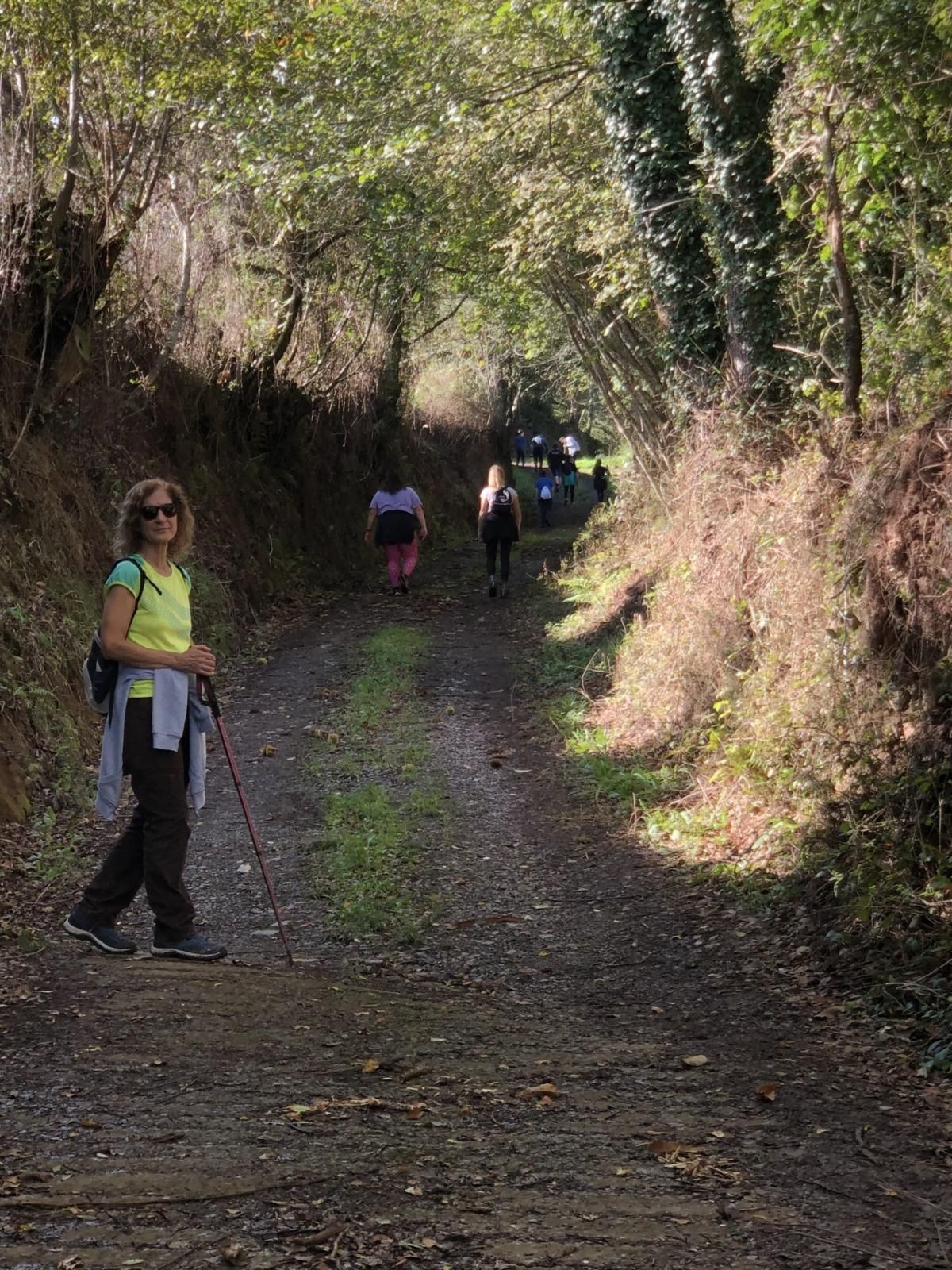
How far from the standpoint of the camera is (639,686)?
1125 centimetres

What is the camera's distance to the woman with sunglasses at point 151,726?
564 cm

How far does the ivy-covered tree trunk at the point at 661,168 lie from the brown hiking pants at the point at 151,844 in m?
8.14

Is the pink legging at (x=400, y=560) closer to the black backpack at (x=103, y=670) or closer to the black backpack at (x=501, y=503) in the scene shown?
the black backpack at (x=501, y=503)

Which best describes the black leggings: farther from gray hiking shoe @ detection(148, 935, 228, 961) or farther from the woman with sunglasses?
gray hiking shoe @ detection(148, 935, 228, 961)

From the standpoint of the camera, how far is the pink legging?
20562 millimetres

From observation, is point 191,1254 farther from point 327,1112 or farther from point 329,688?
point 329,688

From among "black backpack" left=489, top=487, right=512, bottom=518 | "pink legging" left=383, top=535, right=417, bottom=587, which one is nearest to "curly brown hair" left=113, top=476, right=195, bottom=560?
"black backpack" left=489, top=487, right=512, bottom=518

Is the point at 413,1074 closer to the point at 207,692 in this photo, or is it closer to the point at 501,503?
the point at 207,692

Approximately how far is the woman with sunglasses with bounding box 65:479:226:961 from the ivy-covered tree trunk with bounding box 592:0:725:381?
25.3 feet

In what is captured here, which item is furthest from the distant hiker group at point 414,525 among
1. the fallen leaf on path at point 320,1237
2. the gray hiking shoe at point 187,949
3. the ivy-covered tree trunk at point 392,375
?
the fallen leaf on path at point 320,1237

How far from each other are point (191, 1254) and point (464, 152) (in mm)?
15399

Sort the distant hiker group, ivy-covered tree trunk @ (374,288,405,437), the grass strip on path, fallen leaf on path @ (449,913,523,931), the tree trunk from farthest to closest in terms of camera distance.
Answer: ivy-covered tree trunk @ (374,288,405,437), the distant hiker group, the tree trunk, the grass strip on path, fallen leaf on path @ (449,913,523,931)

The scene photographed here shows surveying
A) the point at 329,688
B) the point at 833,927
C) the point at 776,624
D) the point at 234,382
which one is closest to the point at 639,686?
the point at 776,624

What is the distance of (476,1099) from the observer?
4.26m
